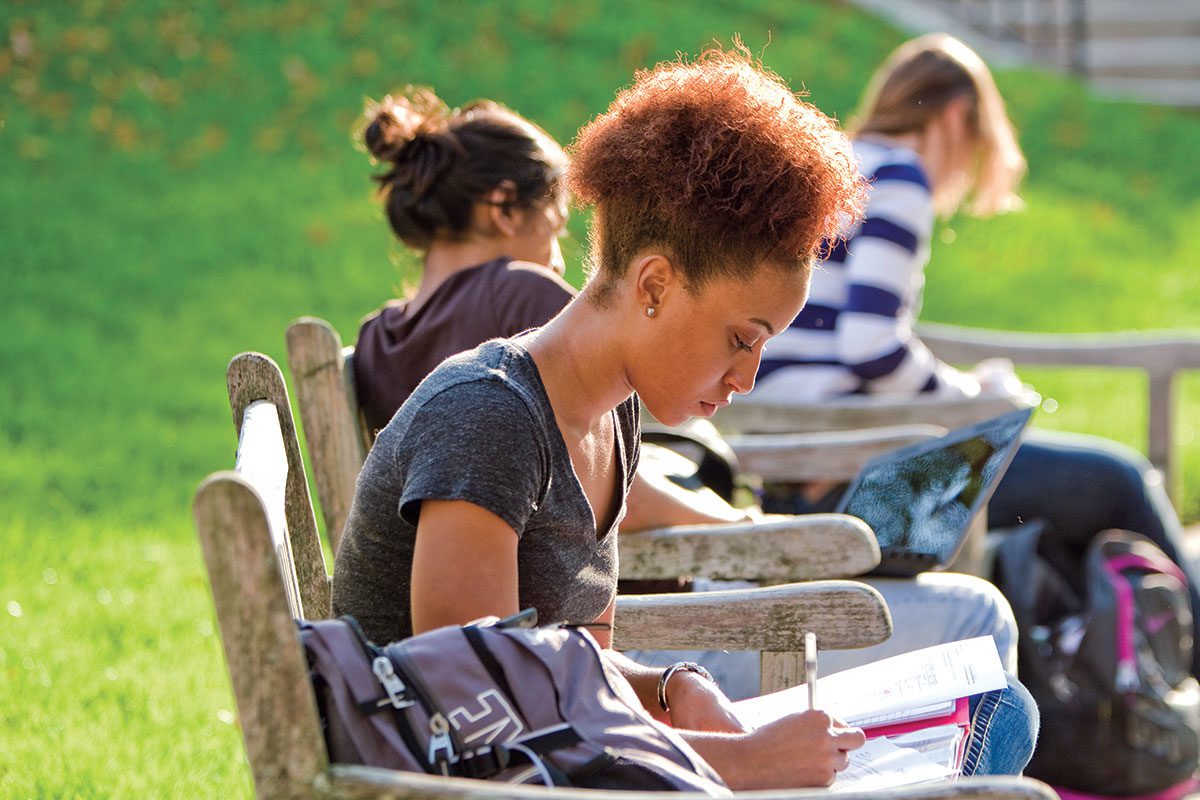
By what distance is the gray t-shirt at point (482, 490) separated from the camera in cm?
175

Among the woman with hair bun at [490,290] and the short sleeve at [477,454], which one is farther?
the woman with hair bun at [490,290]

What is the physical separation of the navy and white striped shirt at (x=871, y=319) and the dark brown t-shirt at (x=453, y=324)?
44.5 inches

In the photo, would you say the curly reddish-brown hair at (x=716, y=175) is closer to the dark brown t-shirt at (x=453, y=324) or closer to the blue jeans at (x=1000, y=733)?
the blue jeans at (x=1000, y=733)

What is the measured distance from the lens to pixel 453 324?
281 centimetres

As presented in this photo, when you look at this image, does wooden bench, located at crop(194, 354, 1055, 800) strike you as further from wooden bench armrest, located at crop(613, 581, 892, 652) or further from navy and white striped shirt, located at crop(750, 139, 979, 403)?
navy and white striped shirt, located at crop(750, 139, 979, 403)

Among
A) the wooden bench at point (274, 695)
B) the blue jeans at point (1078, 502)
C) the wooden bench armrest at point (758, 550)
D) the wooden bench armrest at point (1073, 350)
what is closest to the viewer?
the wooden bench at point (274, 695)

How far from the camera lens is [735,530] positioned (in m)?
2.60

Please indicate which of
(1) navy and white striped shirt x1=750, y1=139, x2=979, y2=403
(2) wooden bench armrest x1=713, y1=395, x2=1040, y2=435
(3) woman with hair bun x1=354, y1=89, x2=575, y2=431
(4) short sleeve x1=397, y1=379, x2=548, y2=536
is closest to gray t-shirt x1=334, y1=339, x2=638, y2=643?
(4) short sleeve x1=397, y1=379, x2=548, y2=536

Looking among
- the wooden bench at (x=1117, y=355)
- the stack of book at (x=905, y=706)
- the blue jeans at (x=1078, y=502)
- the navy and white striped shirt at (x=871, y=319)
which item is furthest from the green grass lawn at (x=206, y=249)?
the blue jeans at (x=1078, y=502)

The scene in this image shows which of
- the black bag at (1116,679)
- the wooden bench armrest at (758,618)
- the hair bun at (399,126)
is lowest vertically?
the black bag at (1116,679)

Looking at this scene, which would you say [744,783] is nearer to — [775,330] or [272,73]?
[775,330]

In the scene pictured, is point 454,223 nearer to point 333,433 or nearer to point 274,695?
point 333,433

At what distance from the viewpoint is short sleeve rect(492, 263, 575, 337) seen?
2775 millimetres

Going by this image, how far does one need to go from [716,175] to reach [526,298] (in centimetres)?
99
